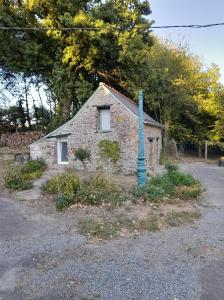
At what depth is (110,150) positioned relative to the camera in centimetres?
1512

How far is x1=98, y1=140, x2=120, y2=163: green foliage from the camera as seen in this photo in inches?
594

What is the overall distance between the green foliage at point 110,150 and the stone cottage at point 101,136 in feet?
0.43

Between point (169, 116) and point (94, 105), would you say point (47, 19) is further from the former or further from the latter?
point (169, 116)

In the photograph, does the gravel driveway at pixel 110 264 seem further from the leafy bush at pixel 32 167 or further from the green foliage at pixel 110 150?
the green foliage at pixel 110 150

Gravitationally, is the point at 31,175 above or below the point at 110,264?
above

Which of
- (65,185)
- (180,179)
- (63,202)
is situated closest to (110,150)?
(180,179)

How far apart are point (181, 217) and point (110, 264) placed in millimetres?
3257

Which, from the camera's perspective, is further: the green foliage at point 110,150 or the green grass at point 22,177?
the green foliage at point 110,150

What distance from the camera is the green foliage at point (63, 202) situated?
8.16 meters

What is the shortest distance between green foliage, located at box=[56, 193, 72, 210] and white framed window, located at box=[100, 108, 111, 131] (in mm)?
7667

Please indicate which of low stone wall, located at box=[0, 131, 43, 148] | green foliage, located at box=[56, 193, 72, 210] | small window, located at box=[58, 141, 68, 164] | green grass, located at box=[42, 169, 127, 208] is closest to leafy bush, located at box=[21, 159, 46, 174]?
small window, located at box=[58, 141, 68, 164]

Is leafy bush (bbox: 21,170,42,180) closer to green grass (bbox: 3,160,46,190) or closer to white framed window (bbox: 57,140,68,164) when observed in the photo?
green grass (bbox: 3,160,46,190)

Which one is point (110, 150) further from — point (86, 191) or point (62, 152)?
point (86, 191)

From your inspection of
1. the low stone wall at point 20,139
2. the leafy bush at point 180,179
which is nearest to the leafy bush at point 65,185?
the leafy bush at point 180,179
